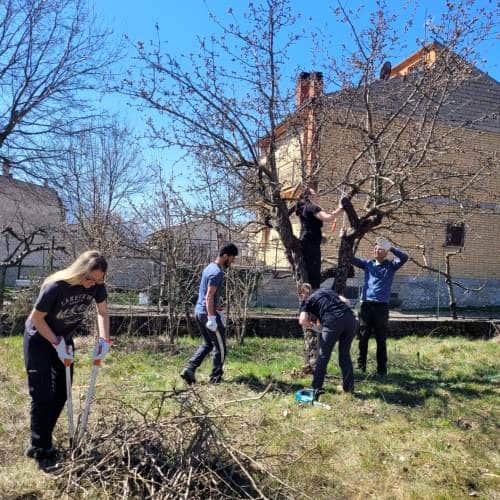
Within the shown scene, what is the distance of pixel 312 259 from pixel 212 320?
1476 millimetres

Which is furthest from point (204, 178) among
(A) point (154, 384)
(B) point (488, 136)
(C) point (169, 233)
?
(B) point (488, 136)

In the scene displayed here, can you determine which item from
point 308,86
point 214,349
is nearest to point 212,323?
point 214,349

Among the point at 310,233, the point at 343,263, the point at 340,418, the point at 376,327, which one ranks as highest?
the point at 310,233

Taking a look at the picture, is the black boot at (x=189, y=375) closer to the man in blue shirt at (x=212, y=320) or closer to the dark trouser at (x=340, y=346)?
the man in blue shirt at (x=212, y=320)

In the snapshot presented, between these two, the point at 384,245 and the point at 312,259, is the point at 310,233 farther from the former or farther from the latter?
the point at 384,245

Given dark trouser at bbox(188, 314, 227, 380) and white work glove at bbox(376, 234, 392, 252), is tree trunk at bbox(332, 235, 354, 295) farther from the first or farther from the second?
dark trouser at bbox(188, 314, 227, 380)

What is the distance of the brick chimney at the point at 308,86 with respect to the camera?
637 centimetres

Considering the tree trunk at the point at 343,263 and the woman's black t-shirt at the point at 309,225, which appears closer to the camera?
the woman's black t-shirt at the point at 309,225

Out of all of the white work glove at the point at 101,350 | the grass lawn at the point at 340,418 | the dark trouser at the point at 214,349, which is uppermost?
the white work glove at the point at 101,350

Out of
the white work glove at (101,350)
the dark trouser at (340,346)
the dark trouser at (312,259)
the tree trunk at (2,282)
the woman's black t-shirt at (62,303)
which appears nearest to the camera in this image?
the woman's black t-shirt at (62,303)

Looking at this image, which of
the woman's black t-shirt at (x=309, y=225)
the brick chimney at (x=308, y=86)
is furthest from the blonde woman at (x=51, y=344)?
the brick chimney at (x=308, y=86)

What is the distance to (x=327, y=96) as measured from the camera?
639 centimetres

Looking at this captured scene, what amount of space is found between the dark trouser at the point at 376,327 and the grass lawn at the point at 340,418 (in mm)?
207

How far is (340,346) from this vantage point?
553cm
